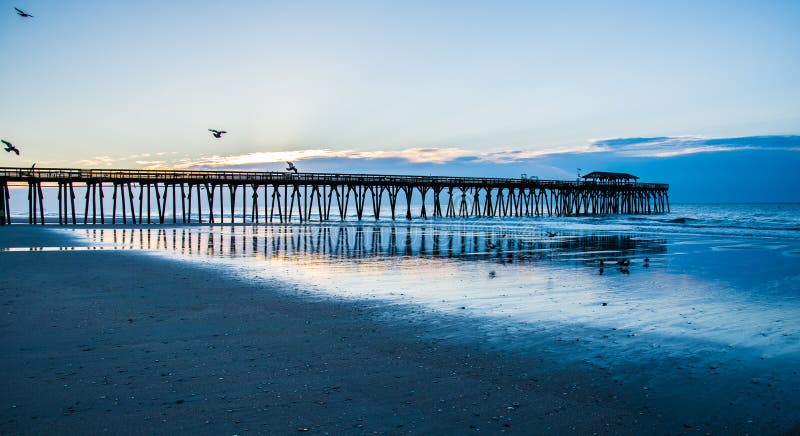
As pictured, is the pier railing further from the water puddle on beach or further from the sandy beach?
the sandy beach

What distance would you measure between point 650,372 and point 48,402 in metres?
5.25

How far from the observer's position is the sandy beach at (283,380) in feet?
13.7

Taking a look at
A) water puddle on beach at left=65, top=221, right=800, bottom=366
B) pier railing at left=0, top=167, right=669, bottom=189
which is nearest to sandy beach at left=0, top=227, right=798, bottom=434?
water puddle on beach at left=65, top=221, right=800, bottom=366

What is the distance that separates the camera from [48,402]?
14.7ft

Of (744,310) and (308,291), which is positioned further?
(308,291)

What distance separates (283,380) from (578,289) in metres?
7.02

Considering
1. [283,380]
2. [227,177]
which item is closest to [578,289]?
[283,380]

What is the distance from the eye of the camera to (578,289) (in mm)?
10617

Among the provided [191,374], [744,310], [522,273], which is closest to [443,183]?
[522,273]

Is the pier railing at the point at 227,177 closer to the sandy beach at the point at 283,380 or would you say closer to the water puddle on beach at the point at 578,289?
the water puddle on beach at the point at 578,289

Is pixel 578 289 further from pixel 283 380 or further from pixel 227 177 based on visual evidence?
pixel 227 177

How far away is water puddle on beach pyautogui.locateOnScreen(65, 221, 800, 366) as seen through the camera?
680 centimetres

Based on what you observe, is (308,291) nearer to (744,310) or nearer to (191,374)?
(191,374)

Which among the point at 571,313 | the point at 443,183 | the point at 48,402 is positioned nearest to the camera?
the point at 48,402
